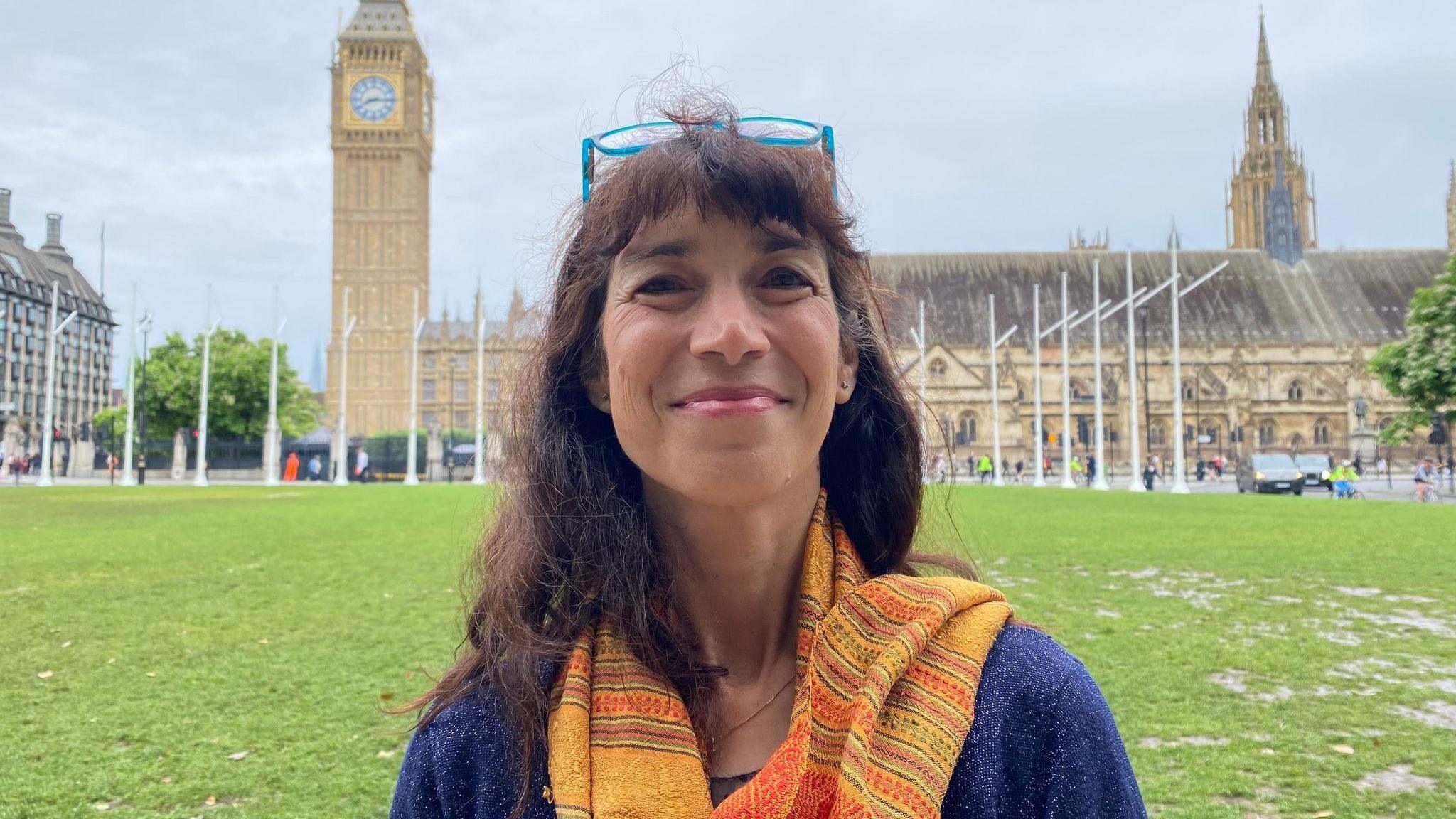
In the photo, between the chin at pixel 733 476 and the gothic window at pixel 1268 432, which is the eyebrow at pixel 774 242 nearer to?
the chin at pixel 733 476

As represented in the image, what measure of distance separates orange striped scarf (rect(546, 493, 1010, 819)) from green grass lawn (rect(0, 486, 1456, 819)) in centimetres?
58

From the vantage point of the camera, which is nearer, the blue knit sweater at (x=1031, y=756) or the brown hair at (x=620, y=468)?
the blue knit sweater at (x=1031, y=756)

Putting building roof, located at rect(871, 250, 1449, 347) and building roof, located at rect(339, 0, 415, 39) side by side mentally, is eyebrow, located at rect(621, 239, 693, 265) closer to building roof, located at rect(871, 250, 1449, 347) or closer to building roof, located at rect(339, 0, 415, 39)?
building roof, located at rect(871, 250, 1449, 347)

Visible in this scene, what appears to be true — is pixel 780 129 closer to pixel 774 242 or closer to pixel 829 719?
pixel 774 242

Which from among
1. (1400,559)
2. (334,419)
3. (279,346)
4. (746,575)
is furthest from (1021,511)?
(334,419)

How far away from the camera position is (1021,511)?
719 inches

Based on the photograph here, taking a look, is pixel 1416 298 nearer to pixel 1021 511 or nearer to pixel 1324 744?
pixel 1021 511

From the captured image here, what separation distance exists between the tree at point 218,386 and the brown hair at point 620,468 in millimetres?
50468

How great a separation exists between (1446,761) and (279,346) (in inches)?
2113

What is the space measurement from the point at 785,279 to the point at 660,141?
26 cm

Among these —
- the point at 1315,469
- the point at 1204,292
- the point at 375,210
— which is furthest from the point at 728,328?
the point at 375,210

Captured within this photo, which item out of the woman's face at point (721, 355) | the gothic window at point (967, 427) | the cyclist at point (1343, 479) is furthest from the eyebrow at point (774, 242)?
the gothic window at point (967, 427)

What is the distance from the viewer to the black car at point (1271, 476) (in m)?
27.1

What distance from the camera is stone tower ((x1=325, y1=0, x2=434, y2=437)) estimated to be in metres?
70.4
